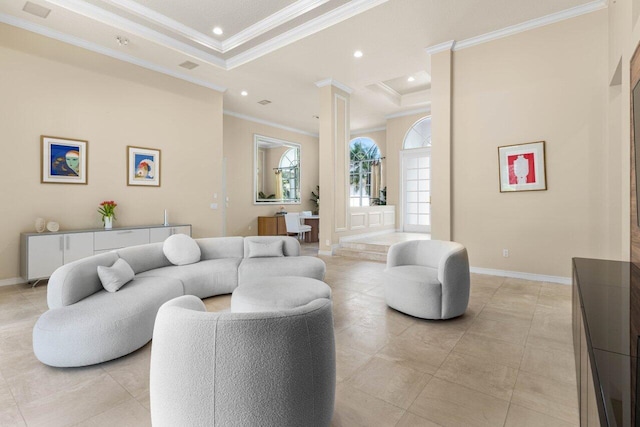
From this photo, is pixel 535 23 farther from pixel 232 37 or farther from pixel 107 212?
pixel 107 212

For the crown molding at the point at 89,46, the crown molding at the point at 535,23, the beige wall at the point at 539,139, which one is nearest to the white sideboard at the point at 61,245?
the crown molding at the point at 89,46

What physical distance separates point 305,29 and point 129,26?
8.27 feet

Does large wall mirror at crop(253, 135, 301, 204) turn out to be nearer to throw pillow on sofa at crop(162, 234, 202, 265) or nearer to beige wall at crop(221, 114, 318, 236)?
beige wall at crop(221, 114, 318, 236)

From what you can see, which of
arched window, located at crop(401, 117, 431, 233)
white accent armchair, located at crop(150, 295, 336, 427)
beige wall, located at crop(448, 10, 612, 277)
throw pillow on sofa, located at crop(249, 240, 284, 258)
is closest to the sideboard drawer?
throw pillow on sofa, located at crop(249, 240, 284, 258)

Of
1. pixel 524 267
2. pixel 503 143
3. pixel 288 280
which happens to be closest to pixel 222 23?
pixel 288 280

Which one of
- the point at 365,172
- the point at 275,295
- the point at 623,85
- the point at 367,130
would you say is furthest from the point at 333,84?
the point at 275,295

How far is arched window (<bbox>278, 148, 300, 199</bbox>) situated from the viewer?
31.9ft

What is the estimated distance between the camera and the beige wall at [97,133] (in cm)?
423

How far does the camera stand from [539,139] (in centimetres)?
434

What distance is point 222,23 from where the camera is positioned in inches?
183

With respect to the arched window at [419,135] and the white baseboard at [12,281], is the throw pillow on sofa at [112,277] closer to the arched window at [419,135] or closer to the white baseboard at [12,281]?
the white baseboard at [12,281]

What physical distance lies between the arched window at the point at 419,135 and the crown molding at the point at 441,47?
143 inches

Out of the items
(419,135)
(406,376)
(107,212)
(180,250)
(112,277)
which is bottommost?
(406,376)

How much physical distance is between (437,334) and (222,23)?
5027 mm
